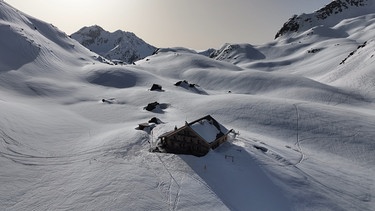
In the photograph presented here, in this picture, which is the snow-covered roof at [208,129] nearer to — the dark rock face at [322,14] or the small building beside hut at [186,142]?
the small building beside hut at [186,142]

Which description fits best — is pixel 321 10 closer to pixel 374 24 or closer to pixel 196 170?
pixel 374 24

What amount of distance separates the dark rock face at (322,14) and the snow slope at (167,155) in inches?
3810

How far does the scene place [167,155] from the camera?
32.3 m

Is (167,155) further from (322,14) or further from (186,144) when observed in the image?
(322,14)

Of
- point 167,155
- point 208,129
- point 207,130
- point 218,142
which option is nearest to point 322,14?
point 208,129

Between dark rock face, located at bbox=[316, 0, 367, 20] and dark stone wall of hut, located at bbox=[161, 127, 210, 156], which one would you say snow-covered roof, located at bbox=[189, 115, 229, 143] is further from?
dark rock face, located at bbox=[316, 0, 367, 20]

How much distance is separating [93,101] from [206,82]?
141 feet

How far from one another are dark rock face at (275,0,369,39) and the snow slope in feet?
318

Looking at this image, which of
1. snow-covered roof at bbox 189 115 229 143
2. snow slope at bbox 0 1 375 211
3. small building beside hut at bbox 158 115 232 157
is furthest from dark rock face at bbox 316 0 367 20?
small building beside hut at bbox 158 115 232 157

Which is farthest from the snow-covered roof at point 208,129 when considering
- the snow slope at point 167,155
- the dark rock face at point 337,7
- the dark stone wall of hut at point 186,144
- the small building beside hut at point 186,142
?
the dark rock face at point 337,7

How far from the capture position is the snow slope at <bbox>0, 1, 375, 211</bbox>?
26.2 meters

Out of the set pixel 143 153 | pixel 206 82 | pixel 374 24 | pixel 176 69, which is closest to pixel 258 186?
pixel 143 153

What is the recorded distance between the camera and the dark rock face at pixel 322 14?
174 metres

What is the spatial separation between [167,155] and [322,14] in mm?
175958
